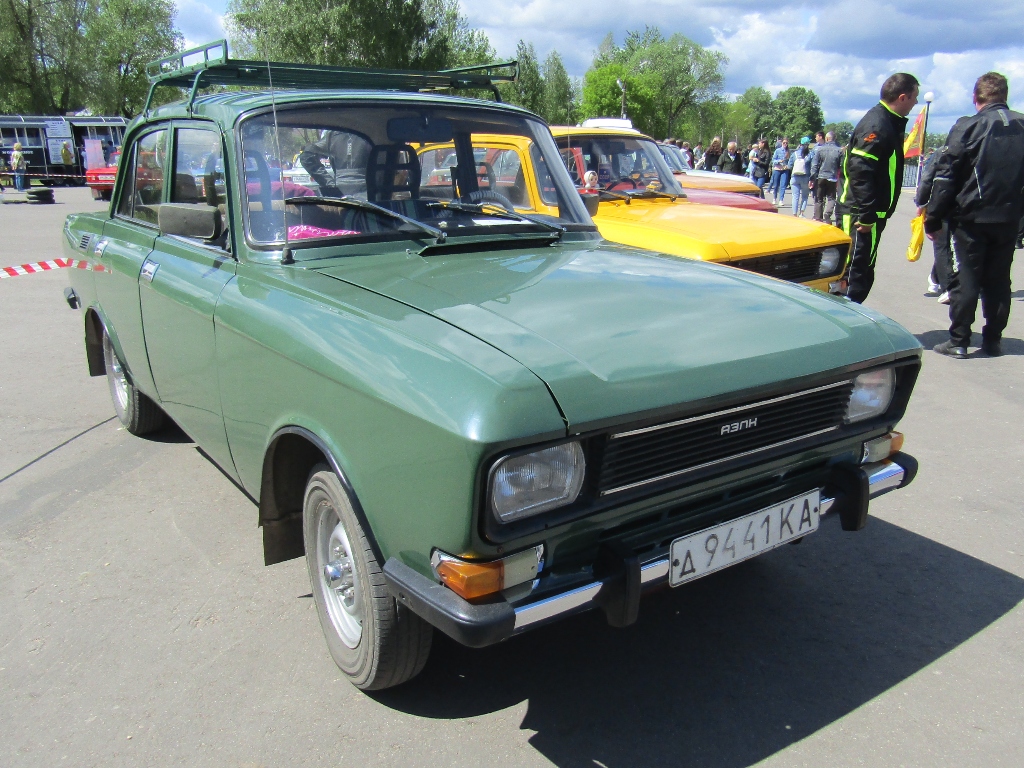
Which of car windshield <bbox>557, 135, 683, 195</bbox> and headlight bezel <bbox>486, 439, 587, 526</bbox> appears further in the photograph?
car windshield <bbox>557, 135, 683, 195</bbox>

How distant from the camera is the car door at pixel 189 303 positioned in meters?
3.13

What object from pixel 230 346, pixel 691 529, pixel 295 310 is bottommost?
pixel 691 529

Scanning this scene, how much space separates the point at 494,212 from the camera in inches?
136

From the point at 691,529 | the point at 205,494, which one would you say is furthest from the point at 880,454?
the point at 205,494

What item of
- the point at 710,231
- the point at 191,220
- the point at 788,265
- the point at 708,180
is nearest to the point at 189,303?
the point at 191,220

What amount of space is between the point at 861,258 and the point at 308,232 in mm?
4965

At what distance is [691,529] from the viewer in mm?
2434

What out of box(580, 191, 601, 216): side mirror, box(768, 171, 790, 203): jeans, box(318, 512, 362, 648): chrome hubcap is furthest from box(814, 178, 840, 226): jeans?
box(318, 512, 362, 648): chrome hubcap

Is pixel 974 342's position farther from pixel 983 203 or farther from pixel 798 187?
pixel 798 187

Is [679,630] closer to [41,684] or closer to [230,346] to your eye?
[230,346]

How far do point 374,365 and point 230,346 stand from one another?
95 centimetres

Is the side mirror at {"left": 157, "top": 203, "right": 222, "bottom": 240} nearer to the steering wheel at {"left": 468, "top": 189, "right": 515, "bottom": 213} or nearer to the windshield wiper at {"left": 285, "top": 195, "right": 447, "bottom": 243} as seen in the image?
the windshield wiper at {"left": 285, "top": 195, "right": 447, "bottom": 243}

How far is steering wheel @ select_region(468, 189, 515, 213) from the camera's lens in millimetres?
3561

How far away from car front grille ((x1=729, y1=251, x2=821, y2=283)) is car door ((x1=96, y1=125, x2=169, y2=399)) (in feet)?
11.5
